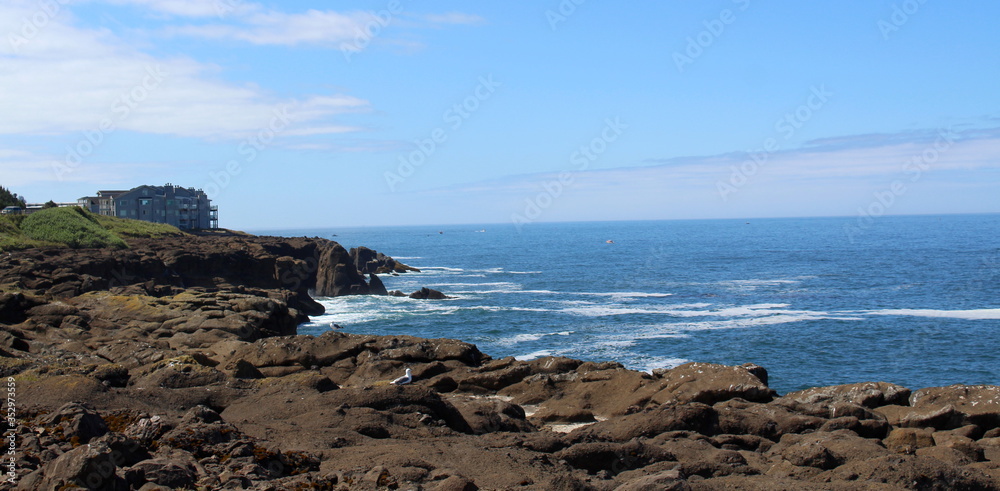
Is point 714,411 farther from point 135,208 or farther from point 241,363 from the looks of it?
point 135,208

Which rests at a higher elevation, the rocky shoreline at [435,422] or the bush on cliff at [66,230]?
the bush on cliff at [66,230]

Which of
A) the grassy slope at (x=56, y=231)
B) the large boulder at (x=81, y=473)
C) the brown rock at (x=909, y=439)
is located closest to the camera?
the large boulder at (x=81, y=473)

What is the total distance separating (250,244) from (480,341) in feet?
135

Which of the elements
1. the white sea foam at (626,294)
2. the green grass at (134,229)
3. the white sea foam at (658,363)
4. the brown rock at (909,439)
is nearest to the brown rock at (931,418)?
the brown rock at (909,439)

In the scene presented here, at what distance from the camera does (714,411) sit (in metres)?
18.7

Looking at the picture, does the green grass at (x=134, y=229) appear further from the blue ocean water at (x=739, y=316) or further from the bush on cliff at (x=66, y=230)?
the blue ocean water at (x=739, y=316)

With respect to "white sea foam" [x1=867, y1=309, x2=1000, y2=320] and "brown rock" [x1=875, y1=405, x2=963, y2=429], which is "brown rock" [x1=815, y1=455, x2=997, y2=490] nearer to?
"brown rock" [x1=875, y1=405, x2=963, y2=429]

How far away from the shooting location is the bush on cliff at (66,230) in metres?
72.4

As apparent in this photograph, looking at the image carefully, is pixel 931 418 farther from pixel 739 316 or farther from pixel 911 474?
pixel 739 316

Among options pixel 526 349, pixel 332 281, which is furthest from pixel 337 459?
pixel 332 281

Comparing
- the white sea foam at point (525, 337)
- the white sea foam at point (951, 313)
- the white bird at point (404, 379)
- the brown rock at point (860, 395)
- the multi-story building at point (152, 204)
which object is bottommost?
the white sea foam at point (525, 337)

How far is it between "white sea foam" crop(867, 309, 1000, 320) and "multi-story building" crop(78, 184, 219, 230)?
359ft

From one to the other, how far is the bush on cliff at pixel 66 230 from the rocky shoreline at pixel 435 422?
42.8m

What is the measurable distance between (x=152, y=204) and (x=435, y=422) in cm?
11911
